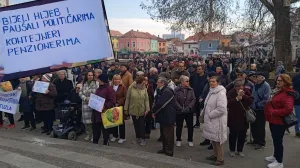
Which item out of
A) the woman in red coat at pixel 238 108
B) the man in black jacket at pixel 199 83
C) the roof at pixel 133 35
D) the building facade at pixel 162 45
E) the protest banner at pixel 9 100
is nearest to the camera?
the woman in red coat at pixel 238 108

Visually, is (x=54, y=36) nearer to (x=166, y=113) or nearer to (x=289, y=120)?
(x=166, y=113)

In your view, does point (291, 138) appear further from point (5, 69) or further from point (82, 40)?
point (5, 69)

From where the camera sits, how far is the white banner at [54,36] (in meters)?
6.33

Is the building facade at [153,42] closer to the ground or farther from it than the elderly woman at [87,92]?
→ farther from it

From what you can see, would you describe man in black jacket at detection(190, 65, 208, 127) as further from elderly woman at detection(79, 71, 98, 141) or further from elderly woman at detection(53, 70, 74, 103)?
elderly woman at detection(53, 70, 74, 103)

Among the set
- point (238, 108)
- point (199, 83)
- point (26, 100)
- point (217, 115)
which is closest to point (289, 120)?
point (238, 108)

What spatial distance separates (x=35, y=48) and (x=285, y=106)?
4880 mm

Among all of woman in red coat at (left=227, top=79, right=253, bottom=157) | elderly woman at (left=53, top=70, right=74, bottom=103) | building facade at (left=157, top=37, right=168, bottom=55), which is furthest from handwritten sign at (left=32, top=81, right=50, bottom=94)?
building facade at (left=157, top=37, right=168, bottom=55)

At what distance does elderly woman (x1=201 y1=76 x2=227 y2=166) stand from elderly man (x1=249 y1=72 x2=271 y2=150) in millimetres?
1421

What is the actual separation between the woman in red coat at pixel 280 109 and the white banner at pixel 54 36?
130 inches

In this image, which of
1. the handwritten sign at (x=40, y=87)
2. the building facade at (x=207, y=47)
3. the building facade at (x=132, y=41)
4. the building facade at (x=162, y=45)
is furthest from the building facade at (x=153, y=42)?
the handwritten sign at (x=40, y=87)

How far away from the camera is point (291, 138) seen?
7645 millimetres

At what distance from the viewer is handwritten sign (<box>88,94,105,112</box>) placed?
21.9 ft

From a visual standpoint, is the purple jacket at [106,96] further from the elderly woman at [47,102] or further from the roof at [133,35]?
the roof at [133,35]
